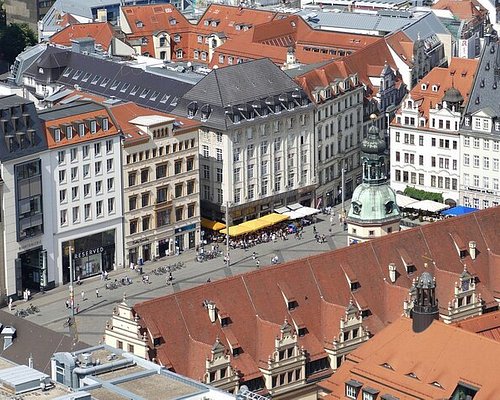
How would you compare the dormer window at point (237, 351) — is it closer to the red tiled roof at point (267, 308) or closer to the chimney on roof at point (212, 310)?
the red tiled roof at point (267, 308)

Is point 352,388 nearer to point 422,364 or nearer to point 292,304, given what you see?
point 422,364

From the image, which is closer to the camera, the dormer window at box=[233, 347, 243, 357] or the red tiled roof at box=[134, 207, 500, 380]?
the red tiled roof at box=[134, 207, 500, 380]

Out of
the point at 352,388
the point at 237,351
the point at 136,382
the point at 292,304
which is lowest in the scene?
the point at 352,388

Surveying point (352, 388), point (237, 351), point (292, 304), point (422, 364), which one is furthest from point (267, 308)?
point (422, 364)

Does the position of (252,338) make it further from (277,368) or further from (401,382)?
(401,382)

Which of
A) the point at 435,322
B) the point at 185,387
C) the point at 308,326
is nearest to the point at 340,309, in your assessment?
the point at 308,326

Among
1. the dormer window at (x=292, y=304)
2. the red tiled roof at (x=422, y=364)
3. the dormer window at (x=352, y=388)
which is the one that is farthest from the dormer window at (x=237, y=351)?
the dormer window at (x=352, y=388)

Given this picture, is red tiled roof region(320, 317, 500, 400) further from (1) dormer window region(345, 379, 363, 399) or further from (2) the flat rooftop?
(2) the flat rooftop

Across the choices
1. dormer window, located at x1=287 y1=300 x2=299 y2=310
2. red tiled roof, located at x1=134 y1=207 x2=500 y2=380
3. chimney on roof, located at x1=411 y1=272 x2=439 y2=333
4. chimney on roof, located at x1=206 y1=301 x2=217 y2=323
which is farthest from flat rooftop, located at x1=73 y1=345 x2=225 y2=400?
chimney on roof, located at x1=411 y1=272 x2=439 y2=333
